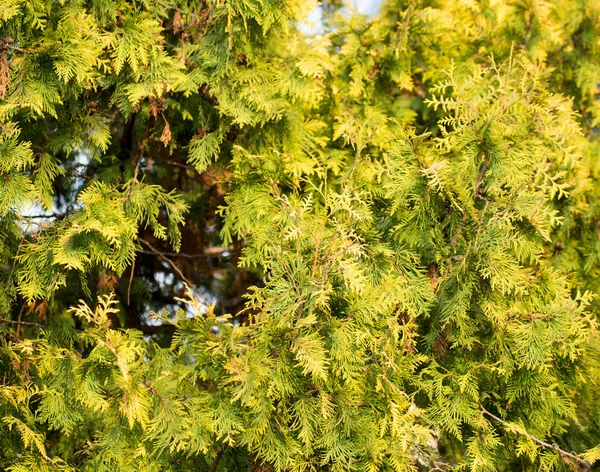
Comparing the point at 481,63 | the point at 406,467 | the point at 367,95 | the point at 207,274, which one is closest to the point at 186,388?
the point at 406,467

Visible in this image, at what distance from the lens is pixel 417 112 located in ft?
12.2

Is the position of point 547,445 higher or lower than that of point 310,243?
lower

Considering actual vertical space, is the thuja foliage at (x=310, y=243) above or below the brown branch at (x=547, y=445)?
above

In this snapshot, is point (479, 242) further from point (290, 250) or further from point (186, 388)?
point (186, 388)

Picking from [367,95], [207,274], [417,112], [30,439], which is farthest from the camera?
[207,274]

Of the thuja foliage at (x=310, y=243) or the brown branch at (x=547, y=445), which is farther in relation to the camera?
the brown branch at (x=547, y=445)

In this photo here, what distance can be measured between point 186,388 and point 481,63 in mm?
2408

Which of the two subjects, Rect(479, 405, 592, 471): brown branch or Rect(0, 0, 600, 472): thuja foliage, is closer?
Rect(0, 0, 600, 472): thuja foliage

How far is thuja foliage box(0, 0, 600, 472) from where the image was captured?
7.72 feet

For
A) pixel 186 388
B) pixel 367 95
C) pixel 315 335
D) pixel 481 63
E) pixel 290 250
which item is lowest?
pixel 186 388

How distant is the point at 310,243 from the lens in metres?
2.40

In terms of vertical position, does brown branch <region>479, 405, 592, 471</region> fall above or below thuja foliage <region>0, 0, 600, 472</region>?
below

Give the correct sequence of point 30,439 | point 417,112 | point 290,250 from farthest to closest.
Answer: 1. point 417,112
2. point 30,439
3. point 290,250

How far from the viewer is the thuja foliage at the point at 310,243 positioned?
235 cm
